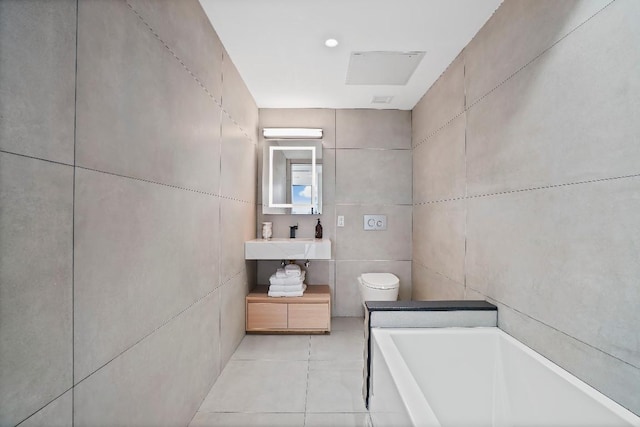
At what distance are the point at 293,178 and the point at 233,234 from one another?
1.18 m

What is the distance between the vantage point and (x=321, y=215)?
360 centimetres

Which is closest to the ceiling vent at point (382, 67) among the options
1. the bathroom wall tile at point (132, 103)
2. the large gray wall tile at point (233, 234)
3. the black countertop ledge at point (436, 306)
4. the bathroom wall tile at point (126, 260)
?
the bathroom wall tile at point (132, 103)

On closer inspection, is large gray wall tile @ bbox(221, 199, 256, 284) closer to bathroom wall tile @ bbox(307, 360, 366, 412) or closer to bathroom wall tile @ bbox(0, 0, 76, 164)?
bathroom wall tile @ bbox(307, 360, 366, 412)

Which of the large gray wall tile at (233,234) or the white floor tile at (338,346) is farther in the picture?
the white floor tile at (338,346)

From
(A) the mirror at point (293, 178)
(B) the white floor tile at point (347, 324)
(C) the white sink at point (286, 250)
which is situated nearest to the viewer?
(C) the white sink at point (286, 250)

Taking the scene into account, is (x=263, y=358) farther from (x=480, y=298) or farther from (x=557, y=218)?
(x=557, y=218)

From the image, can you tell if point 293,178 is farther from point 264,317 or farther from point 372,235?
point 264,317

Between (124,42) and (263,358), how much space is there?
234 cm

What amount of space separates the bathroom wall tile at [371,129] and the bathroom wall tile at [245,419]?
2676mm

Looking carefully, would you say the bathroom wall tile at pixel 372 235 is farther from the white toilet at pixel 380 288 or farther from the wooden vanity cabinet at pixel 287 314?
the wooden vanity cabinet at pixel 287 314

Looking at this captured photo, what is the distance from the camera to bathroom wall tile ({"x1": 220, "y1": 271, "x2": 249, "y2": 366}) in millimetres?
2367

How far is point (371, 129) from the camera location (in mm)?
3605

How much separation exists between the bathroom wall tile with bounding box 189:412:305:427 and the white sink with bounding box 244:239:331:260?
1335mm

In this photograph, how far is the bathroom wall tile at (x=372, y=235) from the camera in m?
3.59
